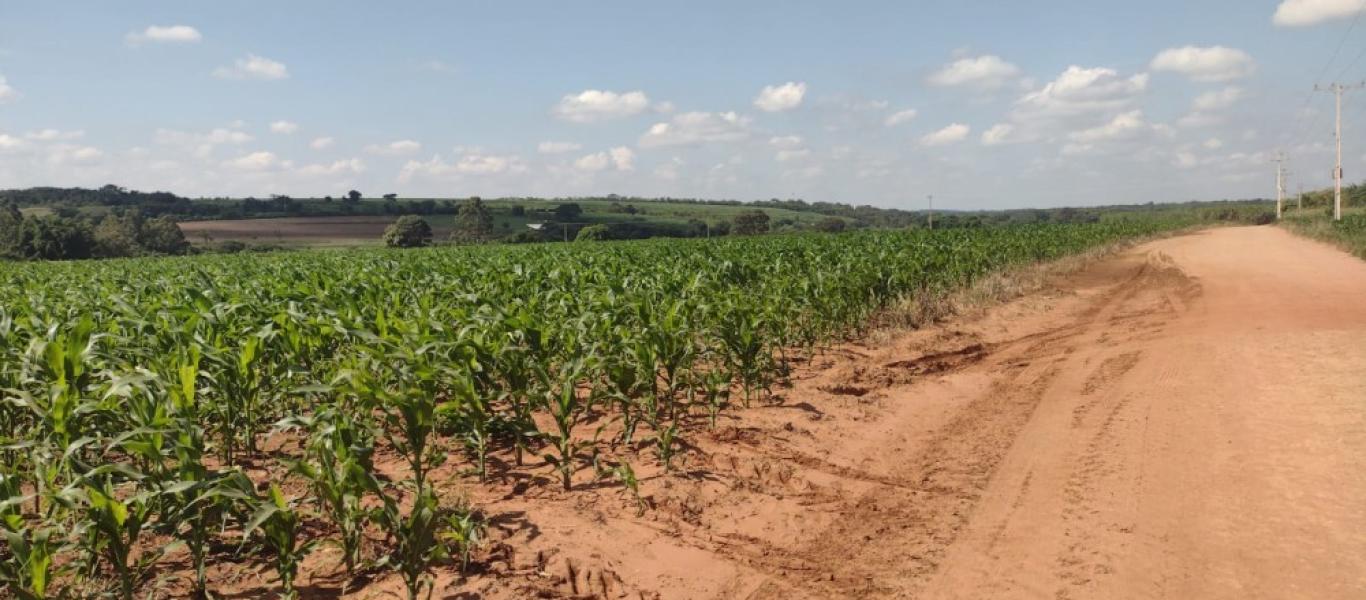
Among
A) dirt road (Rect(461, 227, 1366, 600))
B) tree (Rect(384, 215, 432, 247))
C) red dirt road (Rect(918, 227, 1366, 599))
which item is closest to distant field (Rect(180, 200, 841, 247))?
tree (Rect(384, 215, 432, 247))

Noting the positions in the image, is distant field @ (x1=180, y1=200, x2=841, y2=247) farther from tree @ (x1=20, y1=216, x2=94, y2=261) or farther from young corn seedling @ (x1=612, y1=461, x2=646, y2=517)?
young corn seedling @ (x1=612, y1=461, x2=646, y2=517)

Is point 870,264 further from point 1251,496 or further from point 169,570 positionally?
point 169,570

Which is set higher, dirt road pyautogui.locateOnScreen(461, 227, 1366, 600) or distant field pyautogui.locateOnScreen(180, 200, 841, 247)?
distant field pyautogui.locateOnScreen(180, 200, 841, 247)

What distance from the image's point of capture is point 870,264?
15.7 metres

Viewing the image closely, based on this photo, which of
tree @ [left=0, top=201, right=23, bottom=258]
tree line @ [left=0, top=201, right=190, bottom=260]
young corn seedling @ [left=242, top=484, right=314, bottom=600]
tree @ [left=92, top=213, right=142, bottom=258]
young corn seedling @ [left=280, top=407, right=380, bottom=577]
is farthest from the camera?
tree @ [left=92, top=213, right=142, bottom=258]

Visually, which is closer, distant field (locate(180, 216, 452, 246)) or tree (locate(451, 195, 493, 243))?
distant field (locate(180, 216, 452, 246))

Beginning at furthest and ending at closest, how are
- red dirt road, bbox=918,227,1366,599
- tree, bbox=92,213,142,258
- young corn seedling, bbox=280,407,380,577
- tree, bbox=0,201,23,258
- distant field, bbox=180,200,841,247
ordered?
distant field, bbox=180,200,841,247, tree, bbox=92,213,142,258, tree, bbox=0,201,23,258, red dirt road, bbox=918,227,1366,599, young corn seedling, bbox=280,407,380,577

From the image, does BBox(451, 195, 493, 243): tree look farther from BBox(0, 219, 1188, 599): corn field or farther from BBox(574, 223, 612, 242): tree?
BBox(0, 219, 1188, 599): corn field

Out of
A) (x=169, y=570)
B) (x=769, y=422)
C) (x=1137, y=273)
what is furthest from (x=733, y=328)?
(x=1137, y=273)

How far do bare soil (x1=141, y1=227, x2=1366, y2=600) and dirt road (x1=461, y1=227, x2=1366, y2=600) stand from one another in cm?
2

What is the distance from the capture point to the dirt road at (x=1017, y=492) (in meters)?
4.17

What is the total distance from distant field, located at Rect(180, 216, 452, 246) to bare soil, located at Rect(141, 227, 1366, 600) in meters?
82.0

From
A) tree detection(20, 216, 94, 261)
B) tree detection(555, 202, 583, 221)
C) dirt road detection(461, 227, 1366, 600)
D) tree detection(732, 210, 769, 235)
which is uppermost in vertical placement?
tree detection(555, 202, 583, 221)

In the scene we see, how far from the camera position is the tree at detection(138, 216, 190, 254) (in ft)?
244
